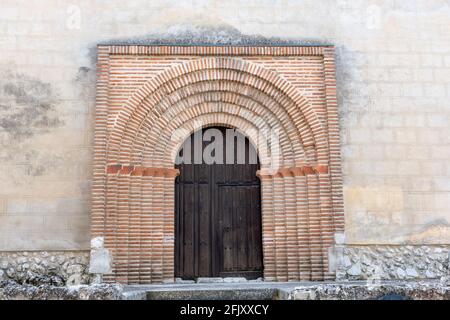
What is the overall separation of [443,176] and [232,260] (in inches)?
135

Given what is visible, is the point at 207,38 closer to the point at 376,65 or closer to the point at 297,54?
the point at 297,54

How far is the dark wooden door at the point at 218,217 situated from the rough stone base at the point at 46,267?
1.40 meters

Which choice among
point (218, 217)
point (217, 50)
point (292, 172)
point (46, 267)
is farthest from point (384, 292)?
point (46, 267)

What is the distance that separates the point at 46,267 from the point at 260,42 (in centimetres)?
455

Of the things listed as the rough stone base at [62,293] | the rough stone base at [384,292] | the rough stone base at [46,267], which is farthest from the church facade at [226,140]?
the rough stone base at [384,292]

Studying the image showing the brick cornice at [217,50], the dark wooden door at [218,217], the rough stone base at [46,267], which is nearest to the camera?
the rough stone base at [46,267]

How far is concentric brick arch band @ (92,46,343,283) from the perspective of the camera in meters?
7.09

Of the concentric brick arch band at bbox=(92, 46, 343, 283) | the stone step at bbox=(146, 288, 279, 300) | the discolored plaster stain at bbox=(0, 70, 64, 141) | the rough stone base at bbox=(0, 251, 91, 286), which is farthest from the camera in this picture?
the discolored plaster stain at bbox=(0, 70, 64, 141)

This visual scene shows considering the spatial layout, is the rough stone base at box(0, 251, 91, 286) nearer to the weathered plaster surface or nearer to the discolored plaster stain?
the weathered plaster surface

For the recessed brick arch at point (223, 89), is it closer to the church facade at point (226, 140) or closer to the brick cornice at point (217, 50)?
the church facade at point (226, 140)

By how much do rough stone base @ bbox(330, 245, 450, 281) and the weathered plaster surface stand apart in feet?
0.49

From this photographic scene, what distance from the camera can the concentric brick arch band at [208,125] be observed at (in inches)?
279

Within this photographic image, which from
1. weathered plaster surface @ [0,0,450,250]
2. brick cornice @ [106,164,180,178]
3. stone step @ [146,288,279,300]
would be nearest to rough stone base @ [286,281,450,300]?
stone step @ [146,288,279,300]
